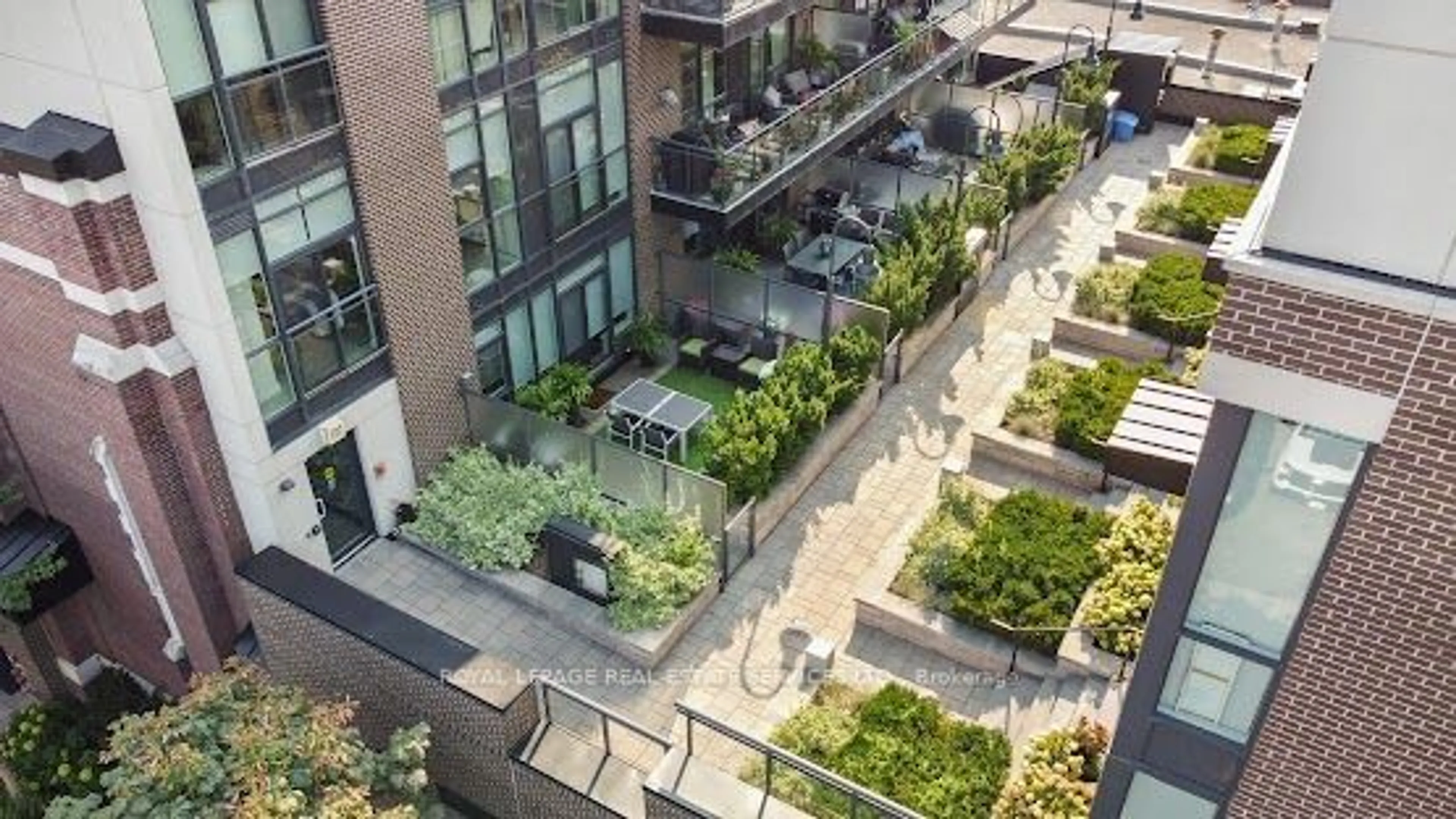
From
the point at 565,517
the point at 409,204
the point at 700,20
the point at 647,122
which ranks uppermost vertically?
the point at 700,20

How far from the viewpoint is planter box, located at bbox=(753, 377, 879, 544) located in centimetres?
1870

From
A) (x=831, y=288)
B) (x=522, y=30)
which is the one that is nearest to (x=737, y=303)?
(x=831, y=288)

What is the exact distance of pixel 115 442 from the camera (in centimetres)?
1500

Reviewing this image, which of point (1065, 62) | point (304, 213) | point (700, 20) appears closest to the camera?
point (304, 213)

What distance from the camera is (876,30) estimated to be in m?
26.7

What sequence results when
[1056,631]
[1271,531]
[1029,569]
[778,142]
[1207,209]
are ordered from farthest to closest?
[1207,209] < [778,142] < [1029,569] < [1056,631] < [1271,531]

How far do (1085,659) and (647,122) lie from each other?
1188cm

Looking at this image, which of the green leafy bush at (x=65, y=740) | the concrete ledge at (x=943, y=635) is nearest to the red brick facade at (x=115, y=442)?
the green leafy bush at (x=65, y=740)

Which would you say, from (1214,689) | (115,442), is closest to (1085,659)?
(1214,689)

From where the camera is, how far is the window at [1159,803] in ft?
35.2

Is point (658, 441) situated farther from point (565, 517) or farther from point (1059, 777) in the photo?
point (1059, 777)

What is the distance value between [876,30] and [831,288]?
7.93 m

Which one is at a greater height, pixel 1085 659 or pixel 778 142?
pixel 778 142

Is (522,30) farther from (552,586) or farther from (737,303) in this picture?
(552,586)
